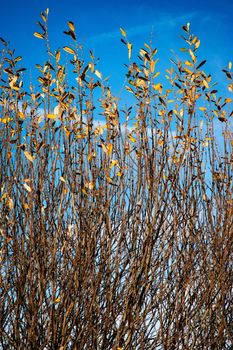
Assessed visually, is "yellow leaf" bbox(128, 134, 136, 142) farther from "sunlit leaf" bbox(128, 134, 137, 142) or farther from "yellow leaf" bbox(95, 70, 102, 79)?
"yellow leaf" bbox(95, 70, 102, 79)

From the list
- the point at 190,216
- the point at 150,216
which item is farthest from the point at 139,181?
the point at 190,216

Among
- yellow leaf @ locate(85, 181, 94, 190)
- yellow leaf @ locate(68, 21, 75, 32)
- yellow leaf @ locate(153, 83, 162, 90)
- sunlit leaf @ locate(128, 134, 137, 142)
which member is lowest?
yellow leaf @ locate(85, 181, 94, 190)

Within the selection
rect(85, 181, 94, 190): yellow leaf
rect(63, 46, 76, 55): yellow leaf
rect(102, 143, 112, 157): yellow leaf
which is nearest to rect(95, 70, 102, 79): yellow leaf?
rect(63, 46, 76, 55): yellow leaf

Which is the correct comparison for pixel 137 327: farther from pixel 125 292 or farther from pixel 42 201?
pixel 42 201

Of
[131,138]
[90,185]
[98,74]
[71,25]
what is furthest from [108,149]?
[71,25]

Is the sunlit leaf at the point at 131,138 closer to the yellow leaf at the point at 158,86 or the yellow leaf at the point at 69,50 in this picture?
the yellow leaf at the point at 158,86

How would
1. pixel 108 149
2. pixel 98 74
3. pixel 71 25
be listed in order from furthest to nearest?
1. pixel 98 74
2. pixel 71 25
3. pixel 108 149

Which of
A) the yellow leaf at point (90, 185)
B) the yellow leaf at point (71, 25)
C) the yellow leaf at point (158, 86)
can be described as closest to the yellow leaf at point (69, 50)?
the yellow leaf at point (71, 25)

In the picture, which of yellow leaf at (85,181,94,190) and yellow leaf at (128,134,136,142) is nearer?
yellow leaf at (85,181,94,190)

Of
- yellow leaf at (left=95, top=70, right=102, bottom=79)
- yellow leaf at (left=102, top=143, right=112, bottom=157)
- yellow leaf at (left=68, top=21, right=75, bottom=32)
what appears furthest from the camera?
yellow leaf at (left=95, top=70, right=102, bottom=79)

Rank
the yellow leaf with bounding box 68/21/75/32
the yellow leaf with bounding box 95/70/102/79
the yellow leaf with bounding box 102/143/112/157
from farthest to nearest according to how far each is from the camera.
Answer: the yellow leaf with bounding box 95/70/102/79 < the yellow leaf with bounding box 68/21/75/32 < the yellow leaf with bounding box 102/143/112/157

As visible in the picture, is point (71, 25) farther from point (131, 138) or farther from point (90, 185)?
point (90, 185)

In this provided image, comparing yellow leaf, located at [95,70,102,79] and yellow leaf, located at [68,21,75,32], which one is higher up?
yellow leaf, located at [68,21,75,32]

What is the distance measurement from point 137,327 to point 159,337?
0.23 m
